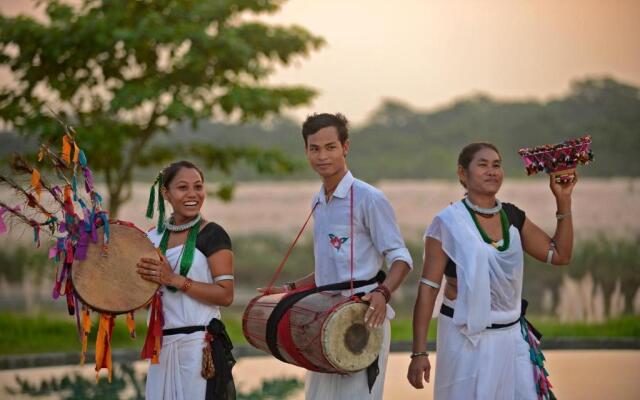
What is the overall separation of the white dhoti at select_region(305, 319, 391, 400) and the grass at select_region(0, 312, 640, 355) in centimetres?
609

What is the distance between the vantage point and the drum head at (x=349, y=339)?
397cm

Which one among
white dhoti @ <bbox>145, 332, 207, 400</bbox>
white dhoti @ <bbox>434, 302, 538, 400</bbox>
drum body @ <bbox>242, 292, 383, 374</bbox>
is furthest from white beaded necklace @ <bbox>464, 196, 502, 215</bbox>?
white dhoti @ <bbox>145, 332, 207, 400</bbox>

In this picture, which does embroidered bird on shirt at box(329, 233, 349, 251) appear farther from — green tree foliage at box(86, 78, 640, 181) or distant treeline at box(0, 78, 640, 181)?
green tree foliage at box(86, 78, 640, 181)

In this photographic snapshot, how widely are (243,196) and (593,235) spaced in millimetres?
14922

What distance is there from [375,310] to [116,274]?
102cm

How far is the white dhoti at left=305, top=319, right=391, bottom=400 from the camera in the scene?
13.9ft

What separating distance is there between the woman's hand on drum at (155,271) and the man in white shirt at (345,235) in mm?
623

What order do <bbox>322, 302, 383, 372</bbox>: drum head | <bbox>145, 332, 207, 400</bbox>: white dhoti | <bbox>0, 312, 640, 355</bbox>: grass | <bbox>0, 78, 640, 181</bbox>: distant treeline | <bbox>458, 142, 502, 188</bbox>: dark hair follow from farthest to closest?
<bbox>0, 78, 640, 181</bbox>: distant treeline
<bbox>0, 312, 640, 355</bbox>: grass
<bbox>458, 142, 502, 188</bbox>: dark hair
<bbox>145, 332, 207, 400</bbox>: white dhoti
<bbox>322, 302, 383, 372</bbox>: drum head

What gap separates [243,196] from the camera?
30.4 m

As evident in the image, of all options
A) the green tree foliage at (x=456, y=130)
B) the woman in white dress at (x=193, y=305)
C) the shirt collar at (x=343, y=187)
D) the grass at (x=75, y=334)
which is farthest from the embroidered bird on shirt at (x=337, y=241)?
the green tree foliage at (x=456, y=130)

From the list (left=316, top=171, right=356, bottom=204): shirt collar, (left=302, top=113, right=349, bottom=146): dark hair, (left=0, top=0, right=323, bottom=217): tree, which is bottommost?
(left=316, top=171, right=356, bottom=204): shirt collar

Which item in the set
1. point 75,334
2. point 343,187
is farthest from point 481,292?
point 75,334

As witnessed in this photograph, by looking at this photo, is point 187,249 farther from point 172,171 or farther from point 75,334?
point 75,334

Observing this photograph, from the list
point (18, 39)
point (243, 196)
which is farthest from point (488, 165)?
point (243, 196)
